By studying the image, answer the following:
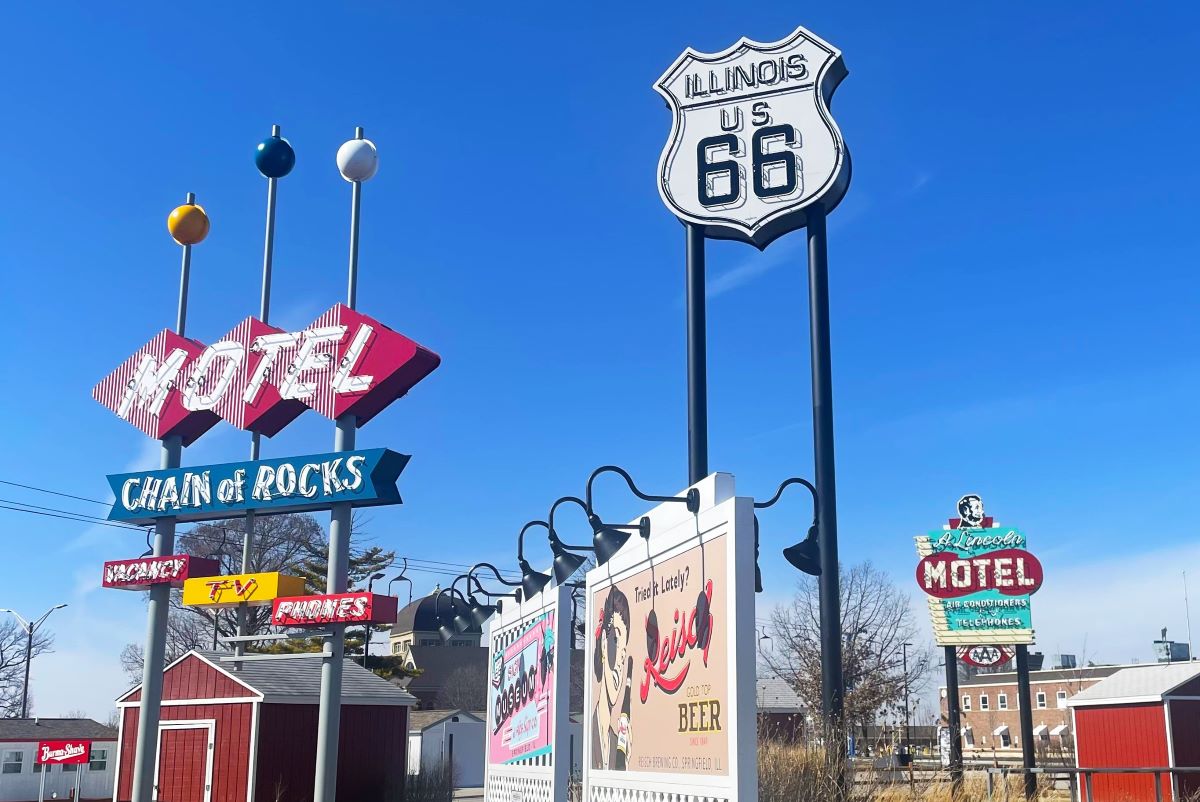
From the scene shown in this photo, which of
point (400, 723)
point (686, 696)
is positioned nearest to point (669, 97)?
point (686, 696)

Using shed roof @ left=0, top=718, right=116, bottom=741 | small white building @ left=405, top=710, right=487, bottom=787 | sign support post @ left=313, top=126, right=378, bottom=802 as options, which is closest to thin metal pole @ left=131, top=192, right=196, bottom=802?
sign support post @ left=313, top=126, right=378, bottom=802

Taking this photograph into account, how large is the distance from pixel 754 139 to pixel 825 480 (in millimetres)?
4779

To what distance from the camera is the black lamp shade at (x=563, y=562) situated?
10.6 metres

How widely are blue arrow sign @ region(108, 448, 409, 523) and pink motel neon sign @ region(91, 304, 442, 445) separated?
942 mm

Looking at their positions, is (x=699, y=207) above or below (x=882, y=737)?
above

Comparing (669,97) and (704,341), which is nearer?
(704,341)

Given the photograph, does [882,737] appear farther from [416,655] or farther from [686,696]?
[416,655]

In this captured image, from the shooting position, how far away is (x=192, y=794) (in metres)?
26.8

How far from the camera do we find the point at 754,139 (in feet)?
46.2

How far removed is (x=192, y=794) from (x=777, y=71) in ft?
72.1

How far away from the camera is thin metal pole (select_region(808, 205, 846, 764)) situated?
10992mm

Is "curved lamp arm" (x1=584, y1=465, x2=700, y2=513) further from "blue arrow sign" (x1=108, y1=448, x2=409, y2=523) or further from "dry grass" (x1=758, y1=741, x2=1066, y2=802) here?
"blue arrow sign" (x1=108, y1=448, x2=409, y2=523)

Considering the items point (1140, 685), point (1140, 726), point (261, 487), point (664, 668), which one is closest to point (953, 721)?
point (1140, 726)

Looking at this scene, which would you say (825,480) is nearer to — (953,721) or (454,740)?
(953,721)
